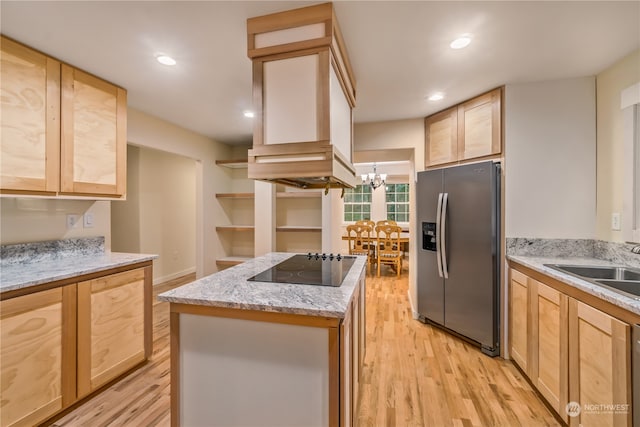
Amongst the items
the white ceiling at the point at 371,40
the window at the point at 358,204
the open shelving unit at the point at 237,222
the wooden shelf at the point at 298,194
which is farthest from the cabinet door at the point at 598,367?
the window at the point at 358,204

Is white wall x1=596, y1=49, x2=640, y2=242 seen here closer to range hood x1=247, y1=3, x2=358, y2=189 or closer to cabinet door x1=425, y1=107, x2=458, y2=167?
cabinet door x1=425, y1=107, x2=458, y2=167

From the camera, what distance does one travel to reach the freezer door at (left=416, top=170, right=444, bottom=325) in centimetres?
290

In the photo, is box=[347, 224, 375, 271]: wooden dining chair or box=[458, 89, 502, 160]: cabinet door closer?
box=[458, 89, 502, 160]: cabinet door

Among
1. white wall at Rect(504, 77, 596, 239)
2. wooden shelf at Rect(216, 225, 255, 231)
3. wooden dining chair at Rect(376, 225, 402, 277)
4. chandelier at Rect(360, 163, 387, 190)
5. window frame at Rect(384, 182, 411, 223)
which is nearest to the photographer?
white wall at Rect(504, 77, 596, 239)

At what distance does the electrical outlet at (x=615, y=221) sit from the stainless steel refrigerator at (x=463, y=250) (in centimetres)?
71

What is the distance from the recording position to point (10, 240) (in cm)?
190

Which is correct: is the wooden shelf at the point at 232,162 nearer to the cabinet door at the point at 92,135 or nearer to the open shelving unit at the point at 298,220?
the open shelving unit at the point at 298,220

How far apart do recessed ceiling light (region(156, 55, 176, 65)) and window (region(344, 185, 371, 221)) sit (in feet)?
20.8

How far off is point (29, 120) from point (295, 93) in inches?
67.3

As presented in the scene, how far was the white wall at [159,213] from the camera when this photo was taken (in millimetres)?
4238

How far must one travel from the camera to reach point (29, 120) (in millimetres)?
1747

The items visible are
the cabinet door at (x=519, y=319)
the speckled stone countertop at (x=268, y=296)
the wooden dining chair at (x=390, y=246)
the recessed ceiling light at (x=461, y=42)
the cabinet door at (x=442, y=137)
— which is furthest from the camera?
the wooden dining chair at (x=390, y=246)

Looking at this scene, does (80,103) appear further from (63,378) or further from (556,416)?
(556,416)

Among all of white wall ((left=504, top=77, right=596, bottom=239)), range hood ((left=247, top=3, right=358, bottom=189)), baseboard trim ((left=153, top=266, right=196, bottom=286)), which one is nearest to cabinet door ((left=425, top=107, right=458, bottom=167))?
white wall ((left=504, top=77, right=596, bottom=239))
